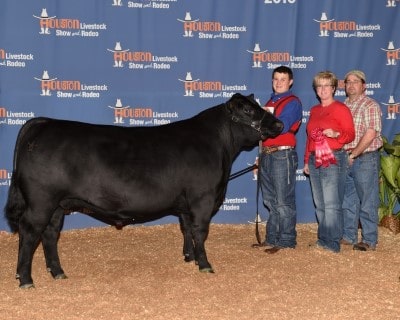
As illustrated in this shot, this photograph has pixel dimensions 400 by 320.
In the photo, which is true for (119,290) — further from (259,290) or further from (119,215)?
(259,290)

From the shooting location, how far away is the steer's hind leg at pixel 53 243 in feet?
18.8

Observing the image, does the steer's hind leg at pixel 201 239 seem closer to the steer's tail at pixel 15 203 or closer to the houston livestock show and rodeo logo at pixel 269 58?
the steer's tail at pixel 15 203

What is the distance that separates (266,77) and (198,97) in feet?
3.08

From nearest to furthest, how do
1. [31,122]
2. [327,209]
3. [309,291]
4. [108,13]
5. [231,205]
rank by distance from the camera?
[309,291]
[31,122]
[327,209]
[108,13]
[231,205]

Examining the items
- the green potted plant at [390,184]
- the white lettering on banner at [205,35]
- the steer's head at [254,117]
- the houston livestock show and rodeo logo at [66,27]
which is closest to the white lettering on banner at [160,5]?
the white lettering on banner at [205,35]

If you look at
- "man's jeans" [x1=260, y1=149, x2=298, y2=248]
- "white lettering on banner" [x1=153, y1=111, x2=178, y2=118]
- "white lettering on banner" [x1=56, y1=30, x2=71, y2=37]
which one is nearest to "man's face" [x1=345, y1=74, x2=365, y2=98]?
"man's jeans" [x1=260, y1=149, x2=298, y2=248]

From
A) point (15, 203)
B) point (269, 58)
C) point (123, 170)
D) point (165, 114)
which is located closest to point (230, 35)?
point (269, 58)

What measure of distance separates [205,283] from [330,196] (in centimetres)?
177

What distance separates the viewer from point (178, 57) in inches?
314

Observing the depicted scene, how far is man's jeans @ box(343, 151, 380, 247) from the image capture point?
6.75 meters

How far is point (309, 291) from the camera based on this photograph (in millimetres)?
5180

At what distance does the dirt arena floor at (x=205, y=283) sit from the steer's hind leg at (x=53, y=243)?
0.12 metres

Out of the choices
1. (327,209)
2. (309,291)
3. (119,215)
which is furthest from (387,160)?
(119,215)

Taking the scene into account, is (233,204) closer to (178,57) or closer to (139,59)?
(178,57)
